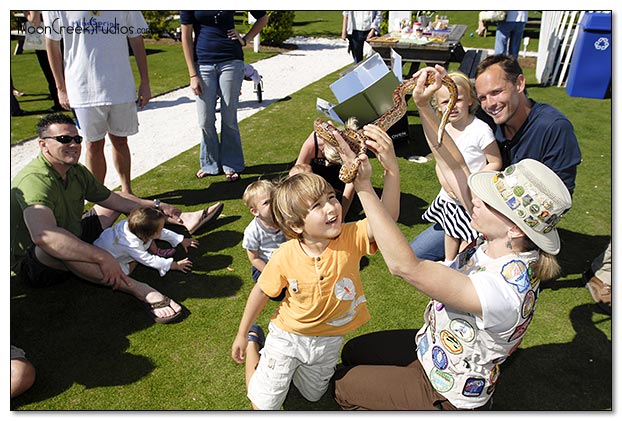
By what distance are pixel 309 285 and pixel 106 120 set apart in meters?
3.53

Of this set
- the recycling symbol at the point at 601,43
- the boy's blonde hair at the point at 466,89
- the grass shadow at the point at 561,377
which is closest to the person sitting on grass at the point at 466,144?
the boy's blonde hair at the point at 466,89

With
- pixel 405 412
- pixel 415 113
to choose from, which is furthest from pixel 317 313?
pixel 415 113

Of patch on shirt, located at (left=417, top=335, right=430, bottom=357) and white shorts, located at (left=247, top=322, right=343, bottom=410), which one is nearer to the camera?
patch on shirt, located at (left=417, top=335, right=430, bottom=357)

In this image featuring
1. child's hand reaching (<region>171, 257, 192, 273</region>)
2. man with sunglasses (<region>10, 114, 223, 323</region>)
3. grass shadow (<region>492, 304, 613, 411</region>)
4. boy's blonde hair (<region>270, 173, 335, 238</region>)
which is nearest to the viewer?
boy's blonde hair (<region>270, 173, 335, 238</region>)

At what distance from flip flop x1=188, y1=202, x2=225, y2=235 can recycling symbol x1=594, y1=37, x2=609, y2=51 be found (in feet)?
27.8

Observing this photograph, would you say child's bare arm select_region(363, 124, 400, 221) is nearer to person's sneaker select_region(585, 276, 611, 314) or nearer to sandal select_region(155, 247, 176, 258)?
person's sneaker select_region(585, 276, 611, 314)

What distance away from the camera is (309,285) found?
2.79m

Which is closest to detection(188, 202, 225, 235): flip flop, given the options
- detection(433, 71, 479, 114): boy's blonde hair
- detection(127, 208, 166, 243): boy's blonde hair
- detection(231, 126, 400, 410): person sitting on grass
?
detection(127, 208, 166, 243): boy's blonde hair

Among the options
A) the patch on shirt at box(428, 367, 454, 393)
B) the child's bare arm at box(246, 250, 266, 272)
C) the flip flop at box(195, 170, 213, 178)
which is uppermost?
the patch on shirt at box(428, 367, 454, 393)

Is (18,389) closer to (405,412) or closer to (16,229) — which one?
(16,229)

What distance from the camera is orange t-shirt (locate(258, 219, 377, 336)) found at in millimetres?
2779

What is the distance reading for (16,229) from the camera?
3977 millimetres

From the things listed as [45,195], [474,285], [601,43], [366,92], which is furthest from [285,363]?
[601,43]

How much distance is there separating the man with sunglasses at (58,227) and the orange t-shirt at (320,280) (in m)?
1.49
